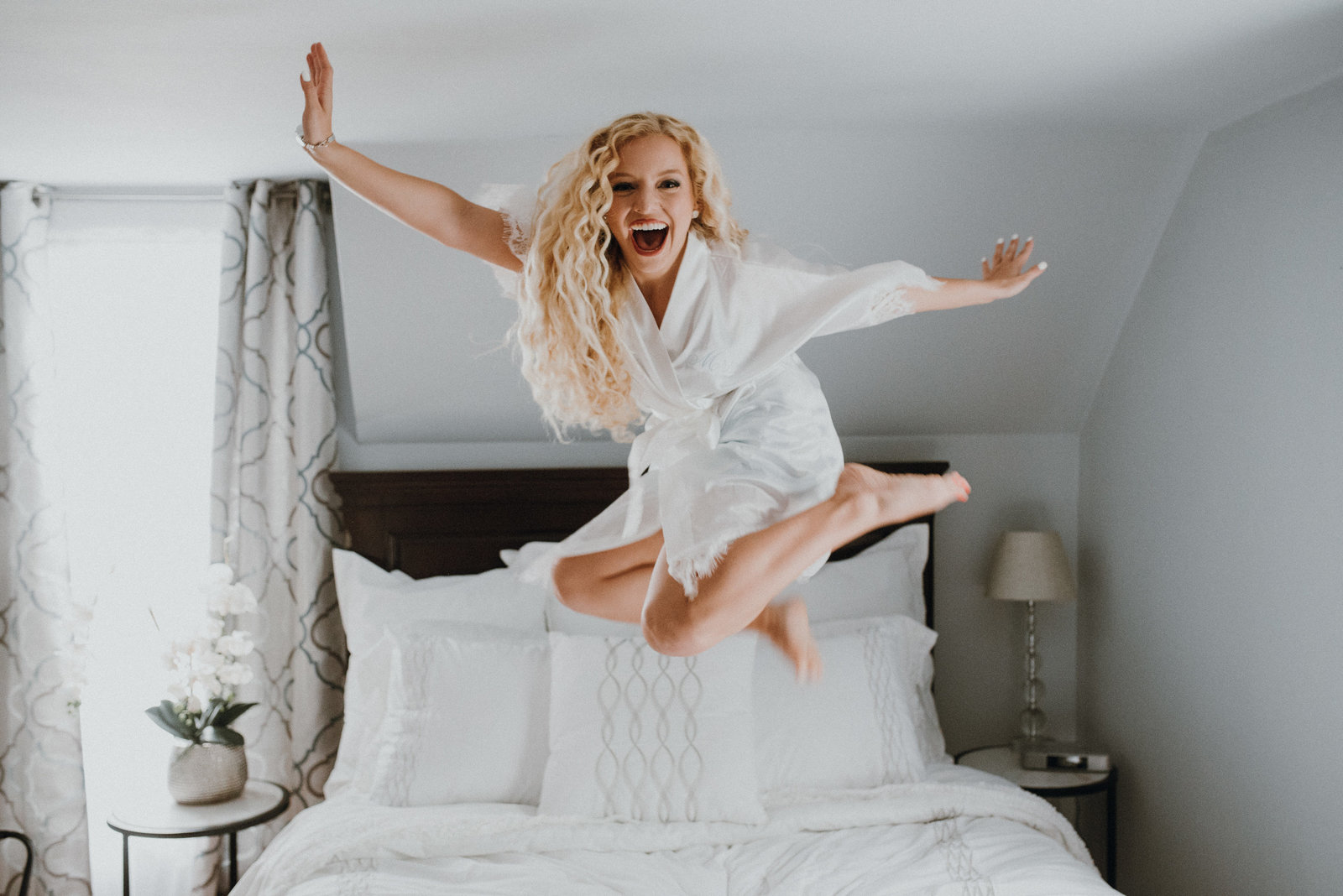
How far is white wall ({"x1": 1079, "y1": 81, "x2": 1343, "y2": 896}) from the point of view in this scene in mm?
2543

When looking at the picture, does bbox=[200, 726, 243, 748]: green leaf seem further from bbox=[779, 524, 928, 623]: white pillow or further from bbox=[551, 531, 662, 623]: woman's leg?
bbox=[779, 524, 928, 623]: white pillow

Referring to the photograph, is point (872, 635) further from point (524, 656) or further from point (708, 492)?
point (708, 492)

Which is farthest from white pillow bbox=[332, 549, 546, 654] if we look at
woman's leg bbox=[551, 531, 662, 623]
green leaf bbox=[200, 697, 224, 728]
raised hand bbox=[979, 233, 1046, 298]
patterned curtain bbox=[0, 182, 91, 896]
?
raised hand bbox=[979, 233, 1046, 298]

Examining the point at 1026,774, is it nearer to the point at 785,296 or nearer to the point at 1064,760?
the point at 1064,760

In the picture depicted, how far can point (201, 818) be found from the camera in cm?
287

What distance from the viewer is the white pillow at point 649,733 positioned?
2.55m

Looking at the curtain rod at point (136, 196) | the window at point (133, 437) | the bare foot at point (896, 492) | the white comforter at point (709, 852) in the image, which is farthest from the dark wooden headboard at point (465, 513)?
the bare foot at point (896, 492)

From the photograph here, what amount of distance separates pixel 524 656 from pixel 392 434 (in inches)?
40.9

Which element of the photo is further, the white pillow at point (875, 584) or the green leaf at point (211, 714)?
the white pillow at point (875, 584)

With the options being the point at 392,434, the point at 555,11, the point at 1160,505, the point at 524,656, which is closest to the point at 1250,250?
the point at 1160,505

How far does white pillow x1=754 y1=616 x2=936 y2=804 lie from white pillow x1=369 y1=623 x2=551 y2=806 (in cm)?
59

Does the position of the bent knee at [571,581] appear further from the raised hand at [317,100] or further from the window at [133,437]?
the window at [133,437]

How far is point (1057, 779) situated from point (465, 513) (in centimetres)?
201

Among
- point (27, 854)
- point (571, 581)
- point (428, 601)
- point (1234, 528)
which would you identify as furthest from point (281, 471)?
point (1234, 528)
